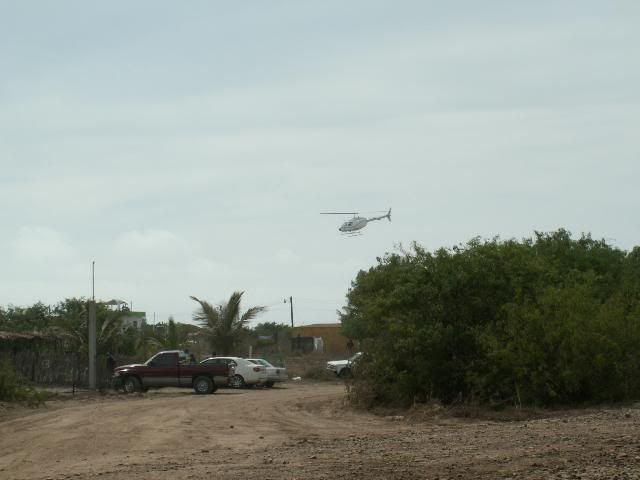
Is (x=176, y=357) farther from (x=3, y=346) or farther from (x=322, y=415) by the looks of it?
(x=322, y=415)

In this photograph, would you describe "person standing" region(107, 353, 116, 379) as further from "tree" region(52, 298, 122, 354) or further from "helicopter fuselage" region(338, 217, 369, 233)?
"helicopter fuselage" region(338, 217, 369, 233)

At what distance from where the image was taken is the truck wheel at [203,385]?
38812 mm

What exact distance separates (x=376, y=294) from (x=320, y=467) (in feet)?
50.7

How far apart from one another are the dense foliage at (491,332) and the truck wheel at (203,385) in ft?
36.4

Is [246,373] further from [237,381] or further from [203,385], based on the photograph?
[203,385]

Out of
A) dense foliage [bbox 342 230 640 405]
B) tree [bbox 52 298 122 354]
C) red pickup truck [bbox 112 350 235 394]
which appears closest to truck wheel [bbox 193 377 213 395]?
red pickup truck [bbox 112 350 235 394]

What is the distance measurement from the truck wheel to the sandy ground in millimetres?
11282

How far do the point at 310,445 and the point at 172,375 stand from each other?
22.7 m

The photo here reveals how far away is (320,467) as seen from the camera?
541 inches

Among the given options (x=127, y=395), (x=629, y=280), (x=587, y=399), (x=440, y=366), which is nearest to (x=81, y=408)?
(x=127, y=395)

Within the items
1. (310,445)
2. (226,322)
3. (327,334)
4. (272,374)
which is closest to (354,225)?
(327,334)

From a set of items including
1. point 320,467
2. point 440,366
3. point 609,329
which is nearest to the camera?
point 320,467

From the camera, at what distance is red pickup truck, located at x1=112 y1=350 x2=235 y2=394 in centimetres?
3884

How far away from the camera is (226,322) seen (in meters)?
52.5
